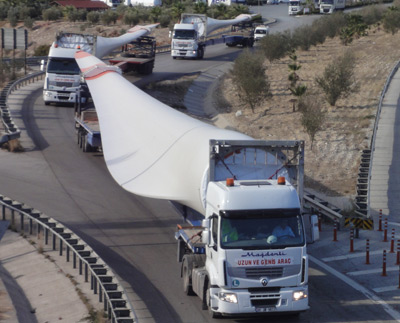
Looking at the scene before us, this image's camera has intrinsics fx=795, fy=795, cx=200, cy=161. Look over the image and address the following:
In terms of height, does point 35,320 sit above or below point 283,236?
below

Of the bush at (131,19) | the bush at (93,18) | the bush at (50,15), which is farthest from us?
the bush at (50,15)

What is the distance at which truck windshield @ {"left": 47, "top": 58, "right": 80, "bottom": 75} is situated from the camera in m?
44.3

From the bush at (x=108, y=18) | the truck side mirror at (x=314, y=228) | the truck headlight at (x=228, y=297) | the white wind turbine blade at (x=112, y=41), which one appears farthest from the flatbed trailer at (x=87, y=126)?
the bush at (x=108, y=18)

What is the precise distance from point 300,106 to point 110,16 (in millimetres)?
62018

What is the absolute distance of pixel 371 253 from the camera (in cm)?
2177

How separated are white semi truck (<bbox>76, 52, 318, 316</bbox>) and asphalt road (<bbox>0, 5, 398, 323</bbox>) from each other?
91 cm

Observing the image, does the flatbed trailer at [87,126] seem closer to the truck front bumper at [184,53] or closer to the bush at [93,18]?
the truck front bumper at [184,53]

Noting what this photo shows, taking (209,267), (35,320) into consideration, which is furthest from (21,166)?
(209,267)

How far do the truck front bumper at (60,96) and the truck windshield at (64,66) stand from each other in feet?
4.49

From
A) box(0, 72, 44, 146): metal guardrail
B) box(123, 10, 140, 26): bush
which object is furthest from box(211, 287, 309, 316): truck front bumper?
box(123, 10, 140, 26): bush

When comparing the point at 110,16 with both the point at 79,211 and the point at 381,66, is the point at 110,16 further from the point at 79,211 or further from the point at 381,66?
the point at 79,211

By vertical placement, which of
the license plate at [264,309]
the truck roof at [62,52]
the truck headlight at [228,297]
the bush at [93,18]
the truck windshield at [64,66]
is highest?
the bush at [93,18]

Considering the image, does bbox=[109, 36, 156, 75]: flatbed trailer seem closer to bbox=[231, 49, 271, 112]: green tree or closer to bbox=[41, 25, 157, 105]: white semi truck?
bbox=[41, 25, 157, 105]: white semi truck

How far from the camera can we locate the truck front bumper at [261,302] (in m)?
15.5
